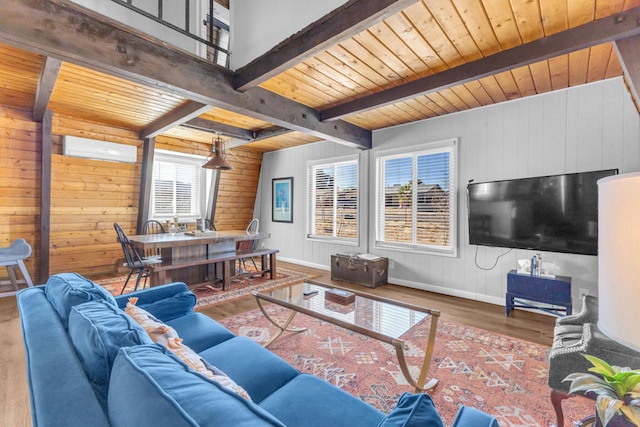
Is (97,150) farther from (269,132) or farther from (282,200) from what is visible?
(282,200)

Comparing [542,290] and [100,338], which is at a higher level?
[100,338]

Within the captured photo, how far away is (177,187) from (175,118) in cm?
235

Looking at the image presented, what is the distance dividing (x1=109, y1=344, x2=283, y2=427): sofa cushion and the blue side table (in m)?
3.32

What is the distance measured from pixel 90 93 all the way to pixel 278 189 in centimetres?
375

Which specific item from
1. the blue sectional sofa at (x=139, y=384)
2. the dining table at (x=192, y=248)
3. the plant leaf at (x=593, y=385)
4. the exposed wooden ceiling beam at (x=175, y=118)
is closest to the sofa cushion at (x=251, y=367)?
the blue sectional sofa at (x=139, y=384)

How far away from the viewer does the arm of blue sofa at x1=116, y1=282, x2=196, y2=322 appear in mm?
1896

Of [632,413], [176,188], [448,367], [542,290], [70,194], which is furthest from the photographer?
[176,188]

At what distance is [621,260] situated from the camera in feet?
2.19

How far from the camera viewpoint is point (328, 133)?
13.5ft

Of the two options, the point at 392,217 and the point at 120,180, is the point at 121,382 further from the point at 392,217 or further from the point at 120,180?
the point at 120,180

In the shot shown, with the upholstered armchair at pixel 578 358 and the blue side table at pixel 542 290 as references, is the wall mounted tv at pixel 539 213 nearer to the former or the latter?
the blue side table at pixel 542 290

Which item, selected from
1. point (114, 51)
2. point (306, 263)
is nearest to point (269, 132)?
point (306, 263)

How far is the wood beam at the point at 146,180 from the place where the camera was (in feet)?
16.1

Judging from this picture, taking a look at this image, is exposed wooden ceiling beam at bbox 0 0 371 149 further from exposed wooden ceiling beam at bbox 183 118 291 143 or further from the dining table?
the dining table
